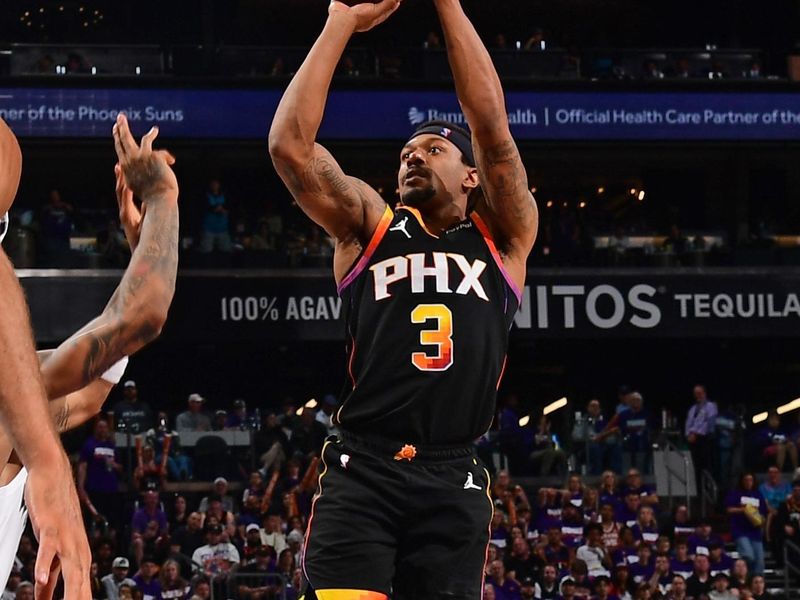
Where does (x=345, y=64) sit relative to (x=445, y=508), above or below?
above

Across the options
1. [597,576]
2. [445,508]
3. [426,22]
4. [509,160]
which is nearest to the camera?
[445,508]

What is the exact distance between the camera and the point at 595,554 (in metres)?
16.4

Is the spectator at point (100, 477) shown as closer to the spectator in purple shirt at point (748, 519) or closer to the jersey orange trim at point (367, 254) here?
the spectator in purple shirt at point (748, 519)

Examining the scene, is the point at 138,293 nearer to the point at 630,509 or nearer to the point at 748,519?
the point at 630,509

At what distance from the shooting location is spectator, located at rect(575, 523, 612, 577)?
16266mm

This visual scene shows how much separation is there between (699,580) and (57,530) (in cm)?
1491

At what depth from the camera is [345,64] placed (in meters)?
25.8

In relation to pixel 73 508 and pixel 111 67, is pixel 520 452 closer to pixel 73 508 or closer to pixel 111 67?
pixel 111 67

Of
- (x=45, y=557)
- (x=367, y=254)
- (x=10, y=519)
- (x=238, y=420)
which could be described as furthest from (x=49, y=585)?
(x=238, y=420)

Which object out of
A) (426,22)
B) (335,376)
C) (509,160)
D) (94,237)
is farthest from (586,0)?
(509,160)

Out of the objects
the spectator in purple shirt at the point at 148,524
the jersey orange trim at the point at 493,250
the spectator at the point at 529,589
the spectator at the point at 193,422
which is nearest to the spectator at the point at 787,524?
the spectator at the point at 529,589

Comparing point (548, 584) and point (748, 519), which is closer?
point (548, 584)

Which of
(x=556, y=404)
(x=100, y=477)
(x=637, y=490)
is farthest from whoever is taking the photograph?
(x=556, y=404)

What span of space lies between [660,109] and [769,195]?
15.9 ft
